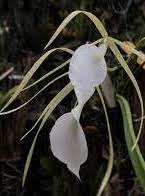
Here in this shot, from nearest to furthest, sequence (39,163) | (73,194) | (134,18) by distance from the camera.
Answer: (73,194), (39,163), (134,18)

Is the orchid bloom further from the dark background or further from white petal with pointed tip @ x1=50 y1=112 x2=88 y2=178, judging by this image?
the dark background

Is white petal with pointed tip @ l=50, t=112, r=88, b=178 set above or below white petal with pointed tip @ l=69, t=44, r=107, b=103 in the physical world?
below

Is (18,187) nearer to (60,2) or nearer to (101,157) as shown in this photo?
(101,157)

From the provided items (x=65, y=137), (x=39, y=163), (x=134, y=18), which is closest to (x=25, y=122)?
(x=39, y=163)

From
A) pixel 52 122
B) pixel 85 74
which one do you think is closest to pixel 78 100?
pixel 85 74

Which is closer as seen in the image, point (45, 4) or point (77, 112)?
Answer: point (77, 112)

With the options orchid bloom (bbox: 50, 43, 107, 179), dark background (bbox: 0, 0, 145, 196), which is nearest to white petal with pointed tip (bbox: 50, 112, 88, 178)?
orchid bloom (bbox: 50, 43, 107, 179)

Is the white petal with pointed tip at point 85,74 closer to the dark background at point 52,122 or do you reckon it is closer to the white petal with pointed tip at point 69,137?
the white petal with pointed tip at point 69,137

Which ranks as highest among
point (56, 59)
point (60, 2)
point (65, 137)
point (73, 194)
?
point (60, 2)
